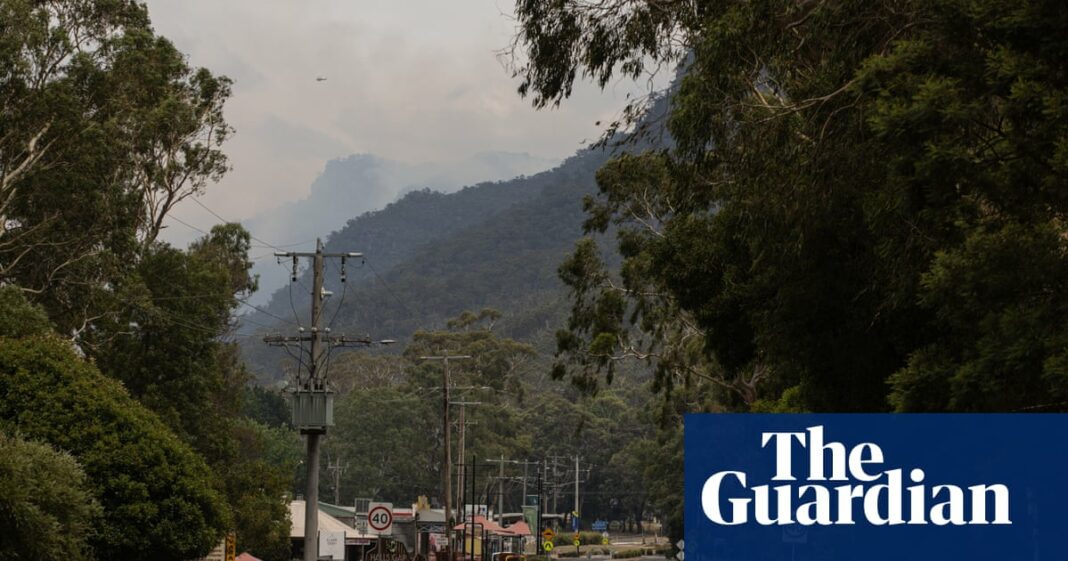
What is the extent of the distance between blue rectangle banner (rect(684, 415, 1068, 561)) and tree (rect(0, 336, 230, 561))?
17.9 meters

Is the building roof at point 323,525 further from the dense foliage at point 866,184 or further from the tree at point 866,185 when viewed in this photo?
the tree at point 866,185

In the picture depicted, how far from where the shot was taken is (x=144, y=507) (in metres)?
30.8

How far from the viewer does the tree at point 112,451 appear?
30484mm

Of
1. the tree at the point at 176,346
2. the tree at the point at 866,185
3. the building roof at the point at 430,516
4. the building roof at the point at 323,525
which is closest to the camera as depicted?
the tree at the point at 866,185

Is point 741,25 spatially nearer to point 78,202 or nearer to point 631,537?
point 78,202

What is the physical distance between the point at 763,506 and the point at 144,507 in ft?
62.2

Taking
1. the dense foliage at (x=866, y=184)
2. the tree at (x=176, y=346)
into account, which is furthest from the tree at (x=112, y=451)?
the tree at (x=176, y=346)

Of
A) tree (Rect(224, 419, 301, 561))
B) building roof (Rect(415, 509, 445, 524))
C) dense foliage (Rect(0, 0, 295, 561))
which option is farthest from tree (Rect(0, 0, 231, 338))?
building roof (Rect(415, 509, 445, 524))

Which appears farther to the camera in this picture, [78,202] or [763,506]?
[78,202]

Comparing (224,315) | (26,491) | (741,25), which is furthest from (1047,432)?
(224,315)

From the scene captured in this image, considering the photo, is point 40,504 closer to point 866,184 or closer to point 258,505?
point 866,184

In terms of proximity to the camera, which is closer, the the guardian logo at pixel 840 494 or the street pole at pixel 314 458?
the the guardian logo at pixel 840 494

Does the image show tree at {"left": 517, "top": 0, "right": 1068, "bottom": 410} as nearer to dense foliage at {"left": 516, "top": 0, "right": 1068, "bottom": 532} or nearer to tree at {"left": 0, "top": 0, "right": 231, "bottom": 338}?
dense foliage at {"left": 516, "top": 0, "right": 1068, "bottom": 532}

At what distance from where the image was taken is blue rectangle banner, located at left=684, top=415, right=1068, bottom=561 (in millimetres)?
14023
